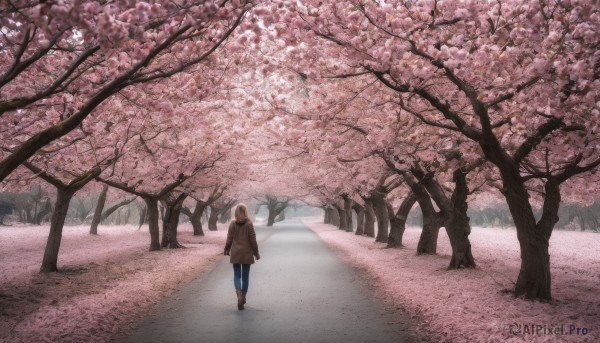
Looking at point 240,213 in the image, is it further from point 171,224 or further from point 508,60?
point 171,224

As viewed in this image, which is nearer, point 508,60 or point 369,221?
point 508,60

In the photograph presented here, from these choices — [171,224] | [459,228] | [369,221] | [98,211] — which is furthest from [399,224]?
[98,211]

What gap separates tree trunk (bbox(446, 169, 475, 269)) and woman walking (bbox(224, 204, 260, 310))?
7845 mm

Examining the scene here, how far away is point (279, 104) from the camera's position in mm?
10977

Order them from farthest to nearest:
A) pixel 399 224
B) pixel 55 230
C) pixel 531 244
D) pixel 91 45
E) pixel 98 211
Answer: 1. pixel 98 211
2. pixel 399 224
3. pixel 55 230
4. pixel 531 244
5. pixel 91 45

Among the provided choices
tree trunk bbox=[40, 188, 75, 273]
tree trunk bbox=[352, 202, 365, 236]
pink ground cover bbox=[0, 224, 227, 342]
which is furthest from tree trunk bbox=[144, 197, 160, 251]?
tree trunk bbox=[352, 202, 365, 236]

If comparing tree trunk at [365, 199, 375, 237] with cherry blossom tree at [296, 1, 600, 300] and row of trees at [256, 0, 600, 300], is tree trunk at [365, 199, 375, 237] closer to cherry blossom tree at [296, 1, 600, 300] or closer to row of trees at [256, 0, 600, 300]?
row of trees at [256, 0, 600, 300]

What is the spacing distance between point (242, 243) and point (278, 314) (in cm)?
177


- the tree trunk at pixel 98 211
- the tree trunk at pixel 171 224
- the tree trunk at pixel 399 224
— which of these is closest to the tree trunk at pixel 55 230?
the tree trunk at pixel 171 224

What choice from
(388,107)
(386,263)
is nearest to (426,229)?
(386,263)

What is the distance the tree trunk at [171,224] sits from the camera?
23423mm

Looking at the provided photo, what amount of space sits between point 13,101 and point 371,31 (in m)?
5.92

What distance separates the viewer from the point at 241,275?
9156 millimetres

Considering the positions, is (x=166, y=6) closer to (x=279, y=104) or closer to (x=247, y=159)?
(x=279, y=104)
